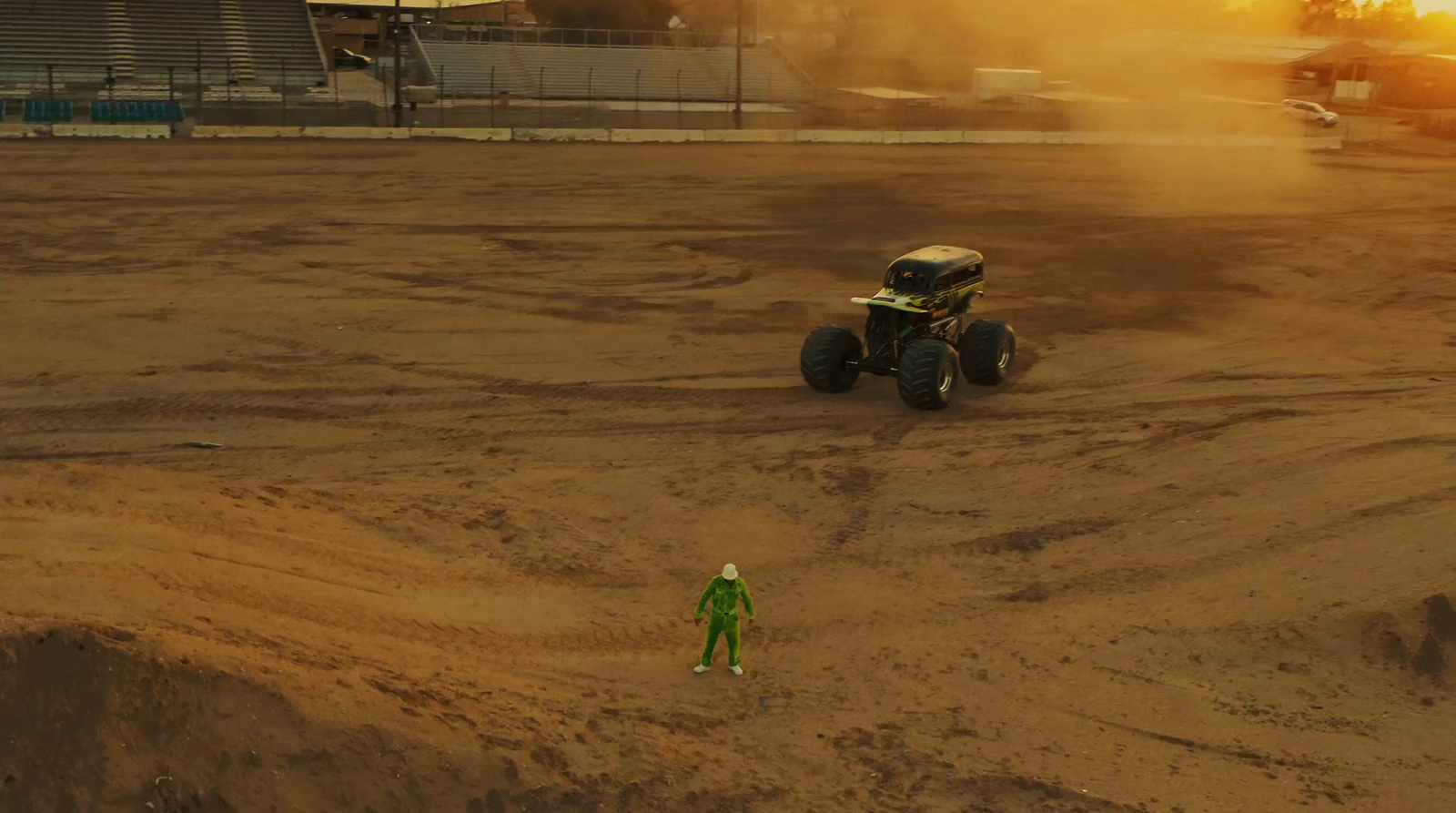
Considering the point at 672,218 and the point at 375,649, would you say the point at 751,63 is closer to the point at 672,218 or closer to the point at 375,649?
the point at 672,218

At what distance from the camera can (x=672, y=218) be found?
28.2 metres

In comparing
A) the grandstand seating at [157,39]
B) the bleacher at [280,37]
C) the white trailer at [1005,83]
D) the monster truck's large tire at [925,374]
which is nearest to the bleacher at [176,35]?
the grandstand seating at [157,39]

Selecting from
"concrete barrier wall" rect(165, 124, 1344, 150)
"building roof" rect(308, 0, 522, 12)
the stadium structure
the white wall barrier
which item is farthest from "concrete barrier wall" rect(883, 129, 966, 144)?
"building roof" rect(308, 0, 522, 12)

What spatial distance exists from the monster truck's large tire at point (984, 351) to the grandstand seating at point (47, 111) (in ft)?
112

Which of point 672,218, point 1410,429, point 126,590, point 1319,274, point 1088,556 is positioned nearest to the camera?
point 126,590

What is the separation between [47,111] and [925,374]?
35126 mm

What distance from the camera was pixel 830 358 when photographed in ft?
51.6

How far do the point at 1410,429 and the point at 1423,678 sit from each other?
5.70 m

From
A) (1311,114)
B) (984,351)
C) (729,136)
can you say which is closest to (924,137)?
(729,136)

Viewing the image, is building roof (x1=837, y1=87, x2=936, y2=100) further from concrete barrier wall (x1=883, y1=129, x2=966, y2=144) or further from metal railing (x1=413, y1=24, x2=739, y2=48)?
metal railing (x1=413, y1=24, x2=739, y2=48)

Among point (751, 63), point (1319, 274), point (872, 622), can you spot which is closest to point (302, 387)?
point (872, 622)

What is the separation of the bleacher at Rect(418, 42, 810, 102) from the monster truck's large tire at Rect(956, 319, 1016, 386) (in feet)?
148

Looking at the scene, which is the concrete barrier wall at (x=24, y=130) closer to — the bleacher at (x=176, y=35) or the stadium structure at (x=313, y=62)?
the stadium structure at (x=313, y=62)

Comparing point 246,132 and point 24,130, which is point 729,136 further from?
point 24,130
